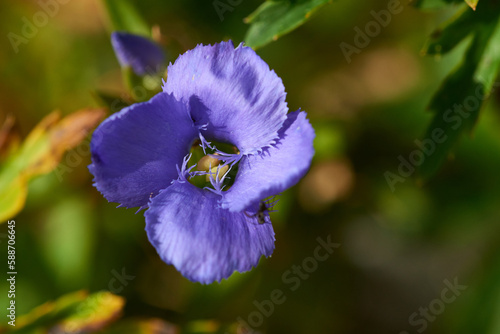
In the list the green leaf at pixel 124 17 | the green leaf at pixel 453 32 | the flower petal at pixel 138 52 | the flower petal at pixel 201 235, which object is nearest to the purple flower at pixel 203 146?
the flower petal at pixel 201 235

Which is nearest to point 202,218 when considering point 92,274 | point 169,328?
point 169,328

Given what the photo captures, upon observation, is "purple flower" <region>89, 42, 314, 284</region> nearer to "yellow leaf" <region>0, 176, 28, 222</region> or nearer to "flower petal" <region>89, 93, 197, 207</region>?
"flower petal" <region>89, 93, 197, 207</region>

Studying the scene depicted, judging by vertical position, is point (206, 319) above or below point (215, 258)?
below

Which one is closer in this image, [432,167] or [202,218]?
[202,218]

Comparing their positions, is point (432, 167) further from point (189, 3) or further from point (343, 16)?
point (189, 3)

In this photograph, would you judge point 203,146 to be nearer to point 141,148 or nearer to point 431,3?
point 141,148
